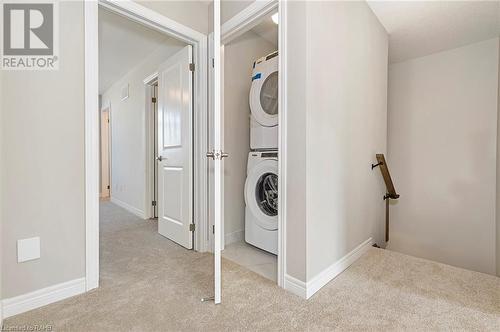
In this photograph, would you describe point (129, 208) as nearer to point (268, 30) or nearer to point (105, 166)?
point (105, 166)

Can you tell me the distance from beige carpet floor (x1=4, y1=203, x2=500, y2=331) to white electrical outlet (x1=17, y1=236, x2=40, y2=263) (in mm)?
289

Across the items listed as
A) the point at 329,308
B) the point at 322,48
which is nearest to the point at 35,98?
the point at 322,48

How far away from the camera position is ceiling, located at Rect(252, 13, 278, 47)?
2389mm

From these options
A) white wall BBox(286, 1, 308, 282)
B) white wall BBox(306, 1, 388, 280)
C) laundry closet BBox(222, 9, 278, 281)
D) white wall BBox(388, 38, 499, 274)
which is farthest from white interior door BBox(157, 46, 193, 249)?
white wall BBox(388, 38, 499, 274)

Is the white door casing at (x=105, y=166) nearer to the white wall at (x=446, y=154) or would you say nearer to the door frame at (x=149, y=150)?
the door frame at (x=149, y=150)

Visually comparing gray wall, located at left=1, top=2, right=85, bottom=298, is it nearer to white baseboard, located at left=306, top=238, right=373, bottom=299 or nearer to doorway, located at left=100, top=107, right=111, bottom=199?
white baseboard, located at left=306, top=238, right=373, bottom=299

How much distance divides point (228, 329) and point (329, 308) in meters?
0.57

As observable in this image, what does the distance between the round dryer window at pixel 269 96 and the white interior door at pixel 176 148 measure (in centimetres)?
66

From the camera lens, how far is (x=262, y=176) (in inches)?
85.7

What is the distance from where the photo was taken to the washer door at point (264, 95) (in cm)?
211

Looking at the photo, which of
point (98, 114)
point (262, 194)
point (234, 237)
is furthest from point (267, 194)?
point (98, 114)

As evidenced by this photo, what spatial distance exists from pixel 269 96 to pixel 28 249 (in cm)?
197

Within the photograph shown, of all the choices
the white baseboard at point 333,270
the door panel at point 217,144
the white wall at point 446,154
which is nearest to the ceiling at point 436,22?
the white wall at point 446,154

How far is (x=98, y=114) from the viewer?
58.7 inches
